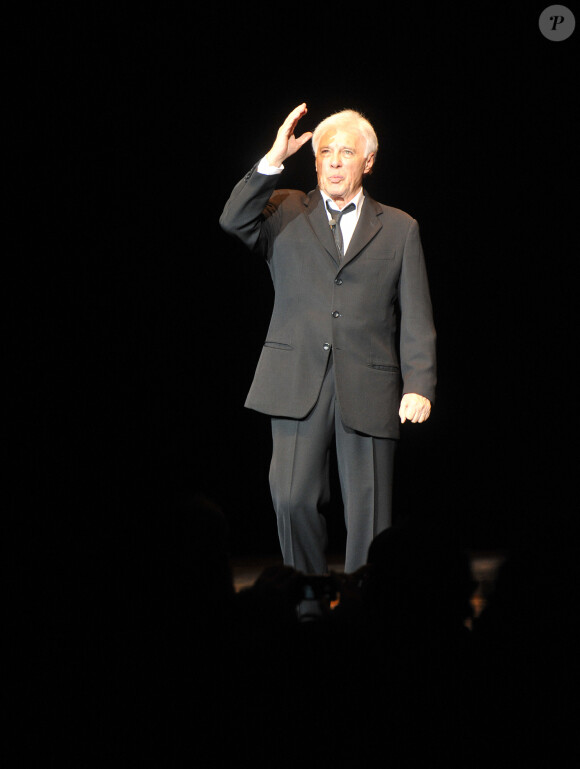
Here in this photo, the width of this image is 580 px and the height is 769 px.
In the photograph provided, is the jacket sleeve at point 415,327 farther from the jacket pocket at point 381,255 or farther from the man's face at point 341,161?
the man's face at point 341,161

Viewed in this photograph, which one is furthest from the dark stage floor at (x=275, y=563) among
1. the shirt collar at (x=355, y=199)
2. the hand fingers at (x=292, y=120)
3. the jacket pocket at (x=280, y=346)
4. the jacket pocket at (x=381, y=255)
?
the hand fingers at (x=292, y=120)

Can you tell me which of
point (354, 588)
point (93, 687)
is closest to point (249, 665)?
point (93, 687)

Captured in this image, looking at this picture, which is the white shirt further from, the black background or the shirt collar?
the black background

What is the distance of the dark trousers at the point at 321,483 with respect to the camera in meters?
2.89

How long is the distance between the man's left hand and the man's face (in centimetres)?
62

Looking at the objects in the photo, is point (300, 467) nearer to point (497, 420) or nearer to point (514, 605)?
point (514, 605)

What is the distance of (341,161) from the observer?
2980 millimetres

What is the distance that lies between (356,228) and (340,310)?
25cm

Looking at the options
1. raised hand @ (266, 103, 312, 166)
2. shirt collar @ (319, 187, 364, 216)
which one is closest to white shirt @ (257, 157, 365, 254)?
shirt collar @ (319, 187, 364, 216)

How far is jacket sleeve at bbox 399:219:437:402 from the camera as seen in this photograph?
2.95 meters

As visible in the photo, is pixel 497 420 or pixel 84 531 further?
pixel 497 420

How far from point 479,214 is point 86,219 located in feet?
5.10

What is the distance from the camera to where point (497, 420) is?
438cm

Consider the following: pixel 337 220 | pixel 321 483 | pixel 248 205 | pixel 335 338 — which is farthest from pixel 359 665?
pixel 337 220
